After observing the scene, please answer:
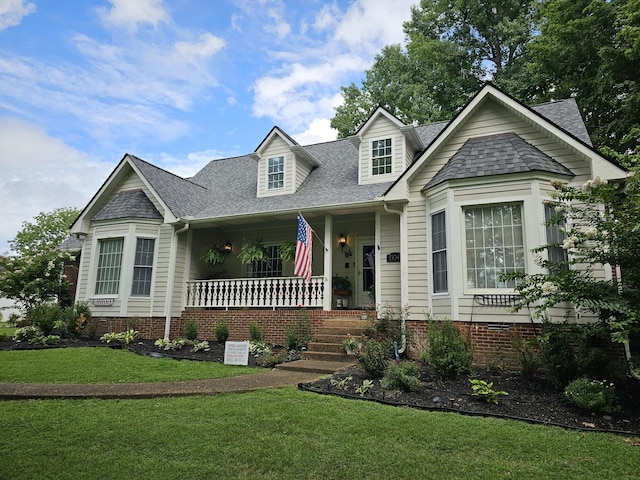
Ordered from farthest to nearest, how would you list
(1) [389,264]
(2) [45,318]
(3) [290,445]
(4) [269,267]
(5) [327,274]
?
(4) [269,267], (2) [45,318], (5) [327,274], (1) [389,264], (3) [290,445]

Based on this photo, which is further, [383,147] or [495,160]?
[383,147]

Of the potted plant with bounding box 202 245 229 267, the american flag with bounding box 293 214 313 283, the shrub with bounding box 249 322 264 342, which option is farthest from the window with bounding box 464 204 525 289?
the potted plant with bounding box 202 245 229 267

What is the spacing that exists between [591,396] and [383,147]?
8.63m

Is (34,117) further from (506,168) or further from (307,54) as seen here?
(506,168)

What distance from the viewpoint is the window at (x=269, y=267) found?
14.1 meters

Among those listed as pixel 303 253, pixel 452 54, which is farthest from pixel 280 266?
pixel 452 54

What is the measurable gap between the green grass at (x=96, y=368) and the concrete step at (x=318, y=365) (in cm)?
74

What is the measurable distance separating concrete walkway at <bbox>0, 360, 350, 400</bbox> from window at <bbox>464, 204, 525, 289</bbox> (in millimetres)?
3606

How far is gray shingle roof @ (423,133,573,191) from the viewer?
8359 millimetres

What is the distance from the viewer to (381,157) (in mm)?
12078

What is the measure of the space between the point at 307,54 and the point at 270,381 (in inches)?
431

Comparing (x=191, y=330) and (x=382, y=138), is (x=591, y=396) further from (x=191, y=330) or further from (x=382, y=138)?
(x=191, y=330)

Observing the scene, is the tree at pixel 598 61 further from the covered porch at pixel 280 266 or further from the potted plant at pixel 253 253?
the potted plant at pixel 253 253

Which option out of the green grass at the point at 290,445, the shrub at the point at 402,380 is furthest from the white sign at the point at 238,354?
the shrub at the point at 402,380
